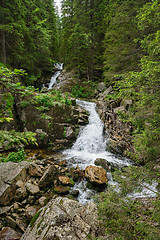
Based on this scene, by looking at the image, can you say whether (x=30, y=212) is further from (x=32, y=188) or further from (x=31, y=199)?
(x=32, y=188)

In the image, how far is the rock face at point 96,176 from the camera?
17.9 ft

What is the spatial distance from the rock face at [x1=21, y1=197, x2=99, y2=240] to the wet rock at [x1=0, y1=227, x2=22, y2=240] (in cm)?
51

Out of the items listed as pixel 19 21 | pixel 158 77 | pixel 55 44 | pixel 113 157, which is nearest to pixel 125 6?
pixel 19 21

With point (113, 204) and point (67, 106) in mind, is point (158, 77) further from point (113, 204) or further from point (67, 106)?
point (67, 106)

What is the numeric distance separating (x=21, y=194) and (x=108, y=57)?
11.6 meters

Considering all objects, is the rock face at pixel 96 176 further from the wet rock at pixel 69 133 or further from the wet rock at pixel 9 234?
the wet rock at pixel 69 133

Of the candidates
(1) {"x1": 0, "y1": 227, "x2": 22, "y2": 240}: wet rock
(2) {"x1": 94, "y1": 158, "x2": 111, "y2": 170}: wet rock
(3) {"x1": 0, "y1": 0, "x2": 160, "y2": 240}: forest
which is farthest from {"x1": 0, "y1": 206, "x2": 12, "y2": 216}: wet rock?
(2) {"x1": 94, "y1": 158, "x2": 111, "y2": 170}: wet rock

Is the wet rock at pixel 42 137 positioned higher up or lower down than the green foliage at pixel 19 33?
lower down

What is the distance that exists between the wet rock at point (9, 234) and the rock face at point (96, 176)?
3197mm

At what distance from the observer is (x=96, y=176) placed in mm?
5652

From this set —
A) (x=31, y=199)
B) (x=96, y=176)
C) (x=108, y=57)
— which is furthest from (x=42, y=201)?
(x=108, y=57)

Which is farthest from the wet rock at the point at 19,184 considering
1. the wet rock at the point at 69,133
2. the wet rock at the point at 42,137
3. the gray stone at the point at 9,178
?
the wet rock at the point at 69,133

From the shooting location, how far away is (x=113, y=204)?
95.4 inches

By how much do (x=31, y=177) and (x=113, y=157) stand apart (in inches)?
203
